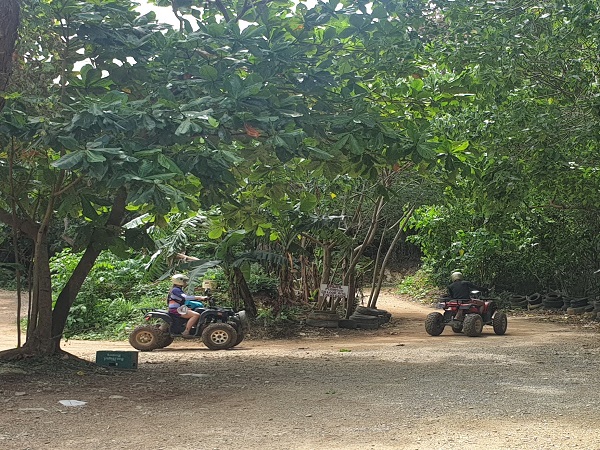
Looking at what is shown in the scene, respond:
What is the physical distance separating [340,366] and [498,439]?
4.48m

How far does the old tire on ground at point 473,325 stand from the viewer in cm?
1459

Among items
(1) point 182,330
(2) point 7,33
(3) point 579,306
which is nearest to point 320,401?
(2) point 7,33

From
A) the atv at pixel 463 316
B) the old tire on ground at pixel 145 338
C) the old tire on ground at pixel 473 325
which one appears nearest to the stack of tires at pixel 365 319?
the atv at pixel 463 316

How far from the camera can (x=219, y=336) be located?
1256 centimetres

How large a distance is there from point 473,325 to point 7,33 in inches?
406

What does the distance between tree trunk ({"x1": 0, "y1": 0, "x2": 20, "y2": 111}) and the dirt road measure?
328 centimetres

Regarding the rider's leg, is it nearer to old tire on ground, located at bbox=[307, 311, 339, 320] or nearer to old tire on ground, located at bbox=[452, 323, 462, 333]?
old tire on ground, located at bbox=[307, 311, 339, 320]

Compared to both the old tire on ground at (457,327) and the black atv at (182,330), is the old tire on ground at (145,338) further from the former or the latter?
the old tire on ground at (457,327)

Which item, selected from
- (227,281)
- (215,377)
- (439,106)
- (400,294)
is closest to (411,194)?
(227,281)

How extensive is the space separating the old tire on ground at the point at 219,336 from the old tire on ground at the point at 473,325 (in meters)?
4.92

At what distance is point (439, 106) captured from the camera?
9.49 m

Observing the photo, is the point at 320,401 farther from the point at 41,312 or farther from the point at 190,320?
the point at 190,320

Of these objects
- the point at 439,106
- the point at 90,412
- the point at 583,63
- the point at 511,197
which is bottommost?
the point at 90,412

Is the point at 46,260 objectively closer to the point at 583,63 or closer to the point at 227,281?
the point at 583,63
